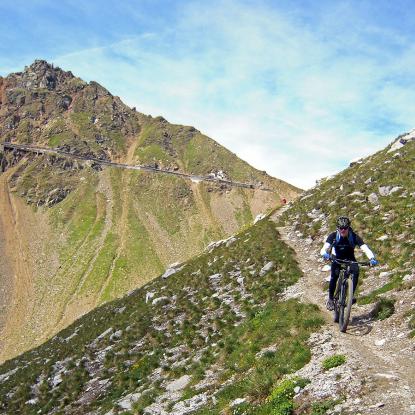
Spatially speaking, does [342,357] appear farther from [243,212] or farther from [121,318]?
[243,212]

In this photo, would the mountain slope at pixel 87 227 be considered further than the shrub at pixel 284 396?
Yes

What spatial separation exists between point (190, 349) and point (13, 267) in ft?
419

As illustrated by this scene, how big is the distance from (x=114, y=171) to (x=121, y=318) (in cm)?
16596

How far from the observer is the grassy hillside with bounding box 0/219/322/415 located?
14947 millimetres

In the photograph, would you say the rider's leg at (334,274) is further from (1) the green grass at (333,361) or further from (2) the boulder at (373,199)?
Result: (2) the boulder at (373,199)

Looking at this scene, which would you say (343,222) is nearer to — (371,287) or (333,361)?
(333,361)

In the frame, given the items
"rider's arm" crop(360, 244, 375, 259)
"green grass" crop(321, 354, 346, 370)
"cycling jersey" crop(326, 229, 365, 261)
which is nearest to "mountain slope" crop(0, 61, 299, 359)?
"cycling jersey" crop(326, 229, 365, 261)

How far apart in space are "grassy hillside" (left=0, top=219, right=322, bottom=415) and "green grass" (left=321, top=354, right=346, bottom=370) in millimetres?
1093

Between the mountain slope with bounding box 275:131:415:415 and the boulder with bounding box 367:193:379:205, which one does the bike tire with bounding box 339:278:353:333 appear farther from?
the boulder with bounding box 367:193:379:205

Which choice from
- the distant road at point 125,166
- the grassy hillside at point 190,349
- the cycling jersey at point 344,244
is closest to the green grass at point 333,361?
the grassy hillside at point 190,349

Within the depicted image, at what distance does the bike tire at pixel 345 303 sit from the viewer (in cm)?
1394

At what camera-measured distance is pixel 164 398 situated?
16.8 meters

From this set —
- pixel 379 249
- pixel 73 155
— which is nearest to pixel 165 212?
pixel 73 155

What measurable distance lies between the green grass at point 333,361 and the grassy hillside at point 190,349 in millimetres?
1093
